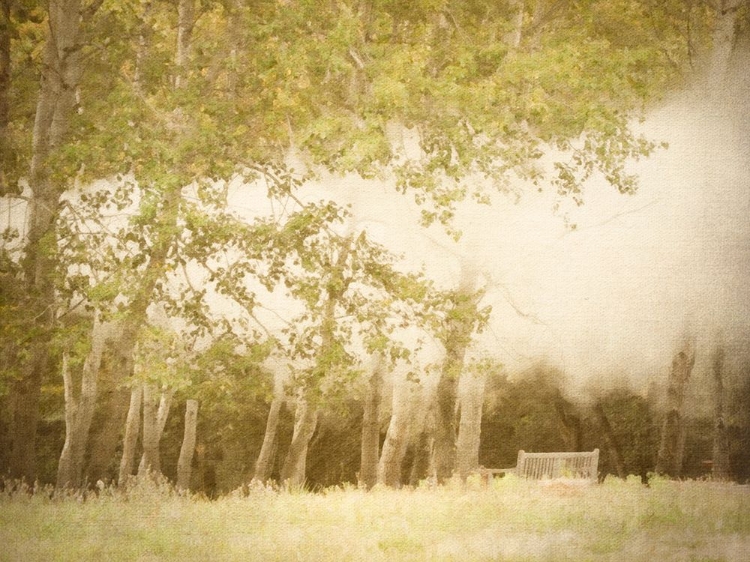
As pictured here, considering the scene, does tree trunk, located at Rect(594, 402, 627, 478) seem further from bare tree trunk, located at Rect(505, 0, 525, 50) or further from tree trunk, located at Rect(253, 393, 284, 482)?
bare tree trunk, located at Rect(505, 0, 525, 50)

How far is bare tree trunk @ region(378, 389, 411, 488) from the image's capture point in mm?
6375

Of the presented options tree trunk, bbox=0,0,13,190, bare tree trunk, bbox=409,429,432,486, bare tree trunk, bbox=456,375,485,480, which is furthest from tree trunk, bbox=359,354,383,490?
tree trunk, bbox=0,0,13,190

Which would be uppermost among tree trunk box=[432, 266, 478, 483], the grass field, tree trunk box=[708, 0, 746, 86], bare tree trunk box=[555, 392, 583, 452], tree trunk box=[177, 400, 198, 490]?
tree trunk box=[708, 0, 746, 86]

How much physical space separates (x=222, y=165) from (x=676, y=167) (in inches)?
121

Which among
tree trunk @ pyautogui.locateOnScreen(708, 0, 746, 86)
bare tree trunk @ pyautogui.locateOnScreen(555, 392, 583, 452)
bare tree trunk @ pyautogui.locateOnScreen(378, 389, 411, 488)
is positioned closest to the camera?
tree trunk @ pyautogui.locateOnScreen(708, 0, 746, 86)

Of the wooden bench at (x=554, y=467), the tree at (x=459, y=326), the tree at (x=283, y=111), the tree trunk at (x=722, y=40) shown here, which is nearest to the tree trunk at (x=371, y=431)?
the tree at (x=459, y=326)

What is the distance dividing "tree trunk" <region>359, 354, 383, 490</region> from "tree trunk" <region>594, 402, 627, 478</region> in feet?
5.14

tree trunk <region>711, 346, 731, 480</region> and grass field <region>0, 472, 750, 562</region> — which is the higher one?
tree trunk <region>711, 346, 731, 480</region>

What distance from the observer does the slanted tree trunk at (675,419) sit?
231 inches

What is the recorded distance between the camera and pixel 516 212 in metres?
5.97

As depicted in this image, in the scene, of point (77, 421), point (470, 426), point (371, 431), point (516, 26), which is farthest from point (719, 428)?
point (77, 421)

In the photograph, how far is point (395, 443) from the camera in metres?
6.67

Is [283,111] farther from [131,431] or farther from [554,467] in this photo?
[554,467]

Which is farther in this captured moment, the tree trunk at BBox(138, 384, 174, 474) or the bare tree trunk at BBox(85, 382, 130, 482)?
the tree trunk at BBox(138, 384, 174, 474)
